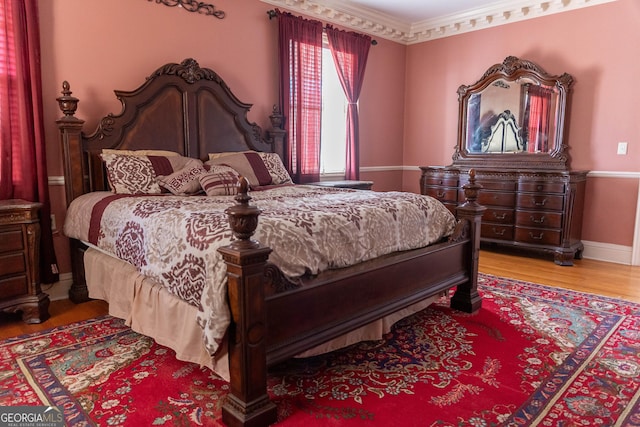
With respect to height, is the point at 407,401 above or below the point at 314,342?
below

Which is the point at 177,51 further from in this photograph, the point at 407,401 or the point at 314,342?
the point at 407,401

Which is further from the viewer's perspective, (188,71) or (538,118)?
(538,118)

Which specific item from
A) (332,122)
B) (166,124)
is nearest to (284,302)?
(166,124)

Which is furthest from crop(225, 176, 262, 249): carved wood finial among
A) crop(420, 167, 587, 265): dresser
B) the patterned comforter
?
crop(420, 167, 587, 265): dresser

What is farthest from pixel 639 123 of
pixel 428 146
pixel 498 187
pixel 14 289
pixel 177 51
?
A: pixel 14 289

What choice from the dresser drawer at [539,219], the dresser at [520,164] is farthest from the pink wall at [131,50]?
the dresser drawer at [539,219]

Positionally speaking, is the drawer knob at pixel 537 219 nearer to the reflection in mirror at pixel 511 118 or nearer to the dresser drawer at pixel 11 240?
the reflection in mirror at pixel 511 118

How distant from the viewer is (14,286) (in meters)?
2.63

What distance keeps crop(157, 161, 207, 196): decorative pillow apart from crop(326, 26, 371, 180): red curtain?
235 cm

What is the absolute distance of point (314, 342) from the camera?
6.23ft

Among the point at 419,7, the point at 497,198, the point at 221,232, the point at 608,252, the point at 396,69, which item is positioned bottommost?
the point at 608,252

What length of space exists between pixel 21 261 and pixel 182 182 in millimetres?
1091

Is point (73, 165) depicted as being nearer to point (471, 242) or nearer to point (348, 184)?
point (348, 184)

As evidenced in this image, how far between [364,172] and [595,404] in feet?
13.0
